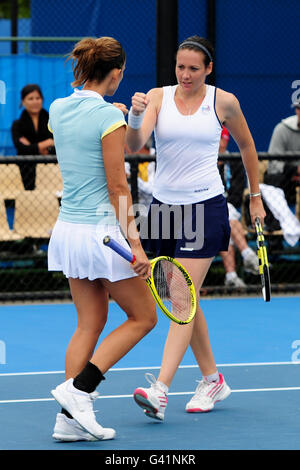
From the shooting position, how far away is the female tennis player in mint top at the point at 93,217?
4613mm

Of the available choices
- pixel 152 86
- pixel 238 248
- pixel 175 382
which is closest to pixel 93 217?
pixel 175 382

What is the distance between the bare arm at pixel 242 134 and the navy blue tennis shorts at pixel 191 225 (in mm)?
235

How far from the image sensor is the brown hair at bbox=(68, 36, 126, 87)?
4703 mm

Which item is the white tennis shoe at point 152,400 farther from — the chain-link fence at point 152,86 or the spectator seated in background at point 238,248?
the spectator seated in background at point 238,248

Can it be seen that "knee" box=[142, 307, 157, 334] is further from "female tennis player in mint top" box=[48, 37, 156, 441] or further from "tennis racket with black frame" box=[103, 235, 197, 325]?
"tennis racket with black frame" box=[103, 235, 197, 325]

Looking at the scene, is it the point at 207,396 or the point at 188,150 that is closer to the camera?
the point at 188,150

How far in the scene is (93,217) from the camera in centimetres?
471

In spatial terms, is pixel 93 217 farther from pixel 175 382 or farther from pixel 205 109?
pixel 175 382

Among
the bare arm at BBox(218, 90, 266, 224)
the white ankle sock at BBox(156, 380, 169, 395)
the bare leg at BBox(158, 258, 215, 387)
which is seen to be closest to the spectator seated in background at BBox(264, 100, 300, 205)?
the bare arm at BBox(218, 90, 266, 224)

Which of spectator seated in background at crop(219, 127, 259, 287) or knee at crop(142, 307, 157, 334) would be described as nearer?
knee at crop(142, 307, 157, 334)

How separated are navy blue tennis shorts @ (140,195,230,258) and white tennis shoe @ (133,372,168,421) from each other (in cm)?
73

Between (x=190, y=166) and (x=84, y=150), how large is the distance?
0.90 m

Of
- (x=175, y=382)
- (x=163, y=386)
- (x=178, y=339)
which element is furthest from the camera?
(x=175, y=382)

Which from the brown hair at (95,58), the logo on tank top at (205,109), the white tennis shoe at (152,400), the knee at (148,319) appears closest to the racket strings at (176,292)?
the knee at (148,319)
